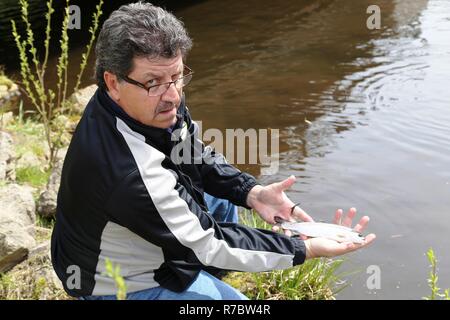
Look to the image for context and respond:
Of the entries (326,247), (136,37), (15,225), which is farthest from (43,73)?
(326,247)

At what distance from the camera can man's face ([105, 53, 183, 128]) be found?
2318 mm

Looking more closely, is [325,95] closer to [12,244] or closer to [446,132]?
[446,132]

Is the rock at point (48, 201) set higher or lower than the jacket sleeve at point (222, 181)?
lower

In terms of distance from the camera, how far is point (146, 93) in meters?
2.36

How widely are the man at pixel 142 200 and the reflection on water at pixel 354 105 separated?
1275 millimetres

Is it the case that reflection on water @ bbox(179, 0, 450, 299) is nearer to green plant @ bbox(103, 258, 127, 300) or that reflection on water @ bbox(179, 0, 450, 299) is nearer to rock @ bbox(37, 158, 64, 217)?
rock @ bbox(37, 158, 64, 217)

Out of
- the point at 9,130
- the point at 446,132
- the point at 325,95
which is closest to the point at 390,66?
the point at 325,95

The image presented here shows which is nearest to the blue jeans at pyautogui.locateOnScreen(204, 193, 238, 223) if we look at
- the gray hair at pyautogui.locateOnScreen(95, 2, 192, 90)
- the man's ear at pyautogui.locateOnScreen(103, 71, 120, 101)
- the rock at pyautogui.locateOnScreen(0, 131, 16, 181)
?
the man's ear at pyautogui.locateOnScreen(103, 71, 120, 101)

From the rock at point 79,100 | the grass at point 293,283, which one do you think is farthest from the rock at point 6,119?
the grass at point 293,283

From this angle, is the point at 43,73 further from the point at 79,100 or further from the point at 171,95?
the point at 171,95

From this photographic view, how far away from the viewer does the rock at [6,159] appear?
4273 millimetres

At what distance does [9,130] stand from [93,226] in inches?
142

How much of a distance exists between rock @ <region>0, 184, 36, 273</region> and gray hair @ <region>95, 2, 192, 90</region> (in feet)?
4.54

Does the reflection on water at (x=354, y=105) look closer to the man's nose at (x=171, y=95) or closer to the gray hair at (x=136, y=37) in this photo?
the man's nose at (x=171, y=95)
